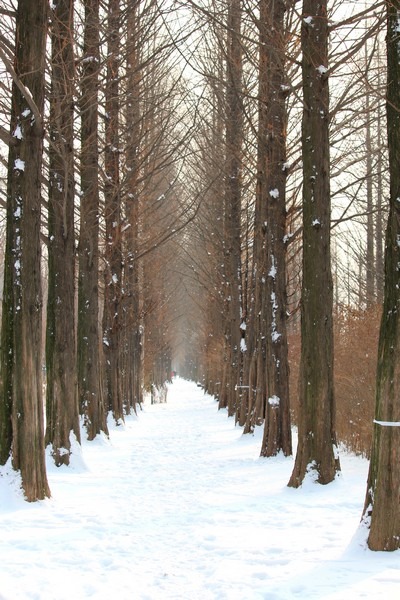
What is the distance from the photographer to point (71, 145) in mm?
8898

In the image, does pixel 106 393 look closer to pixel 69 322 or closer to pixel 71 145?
pixel 69 322

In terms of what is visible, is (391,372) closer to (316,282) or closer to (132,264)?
(316,282)

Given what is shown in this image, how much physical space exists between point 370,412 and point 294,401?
23.1 ft

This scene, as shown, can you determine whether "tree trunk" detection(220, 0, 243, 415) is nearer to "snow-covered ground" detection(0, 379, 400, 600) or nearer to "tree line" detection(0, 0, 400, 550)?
"tree line" detection(0, 0, 400, 550)

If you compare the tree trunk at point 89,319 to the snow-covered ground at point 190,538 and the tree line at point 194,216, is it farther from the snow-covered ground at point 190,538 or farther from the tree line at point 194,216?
the snow-covered ground at point 190,538

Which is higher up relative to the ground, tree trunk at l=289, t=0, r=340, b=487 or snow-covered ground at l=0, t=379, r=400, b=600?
tree trunk at l=289, t=0, r=340, b=487

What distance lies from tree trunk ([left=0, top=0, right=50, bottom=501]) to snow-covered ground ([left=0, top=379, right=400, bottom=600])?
1.07 feet

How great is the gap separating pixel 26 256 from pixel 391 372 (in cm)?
365

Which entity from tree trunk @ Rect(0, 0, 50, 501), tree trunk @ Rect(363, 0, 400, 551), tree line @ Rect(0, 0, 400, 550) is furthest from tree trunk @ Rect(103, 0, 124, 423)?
tree trunk @ Rect(363, 0, 400, 551)

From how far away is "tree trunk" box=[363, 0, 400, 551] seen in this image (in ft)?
14.4

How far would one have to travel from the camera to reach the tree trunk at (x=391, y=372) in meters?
4.38

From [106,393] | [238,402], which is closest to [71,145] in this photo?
[106,393]

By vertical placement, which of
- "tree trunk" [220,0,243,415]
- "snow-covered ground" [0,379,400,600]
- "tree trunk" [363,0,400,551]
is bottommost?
"snow-covered ground" [0,379,400,600]

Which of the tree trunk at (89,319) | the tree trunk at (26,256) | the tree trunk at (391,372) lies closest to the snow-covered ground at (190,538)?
the tree trunk at (391,372)
